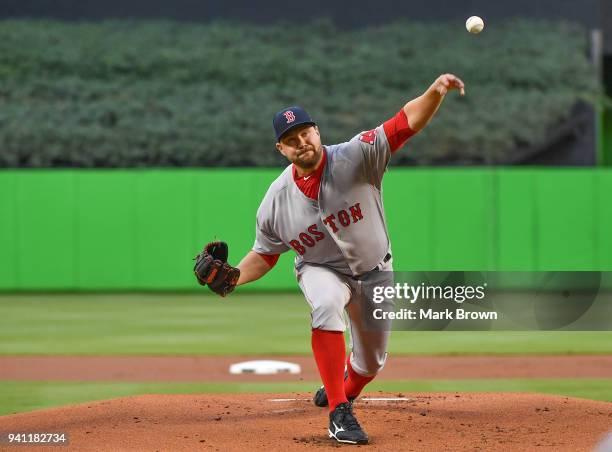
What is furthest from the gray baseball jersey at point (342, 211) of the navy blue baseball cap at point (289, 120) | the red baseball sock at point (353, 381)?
the red baseball sock at point (353, 381)

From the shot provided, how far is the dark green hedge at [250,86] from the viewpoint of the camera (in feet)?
61.3

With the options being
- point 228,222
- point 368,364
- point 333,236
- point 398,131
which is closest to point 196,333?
point 228,222

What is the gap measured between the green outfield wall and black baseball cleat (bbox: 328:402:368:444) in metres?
10.1

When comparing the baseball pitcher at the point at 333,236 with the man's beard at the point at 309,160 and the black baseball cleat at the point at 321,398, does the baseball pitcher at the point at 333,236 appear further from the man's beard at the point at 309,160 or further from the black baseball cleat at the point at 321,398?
the black baseball cleat at the point at 321,398

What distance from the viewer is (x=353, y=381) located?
5828mm

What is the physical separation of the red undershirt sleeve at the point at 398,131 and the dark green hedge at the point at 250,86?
1333 centimetres

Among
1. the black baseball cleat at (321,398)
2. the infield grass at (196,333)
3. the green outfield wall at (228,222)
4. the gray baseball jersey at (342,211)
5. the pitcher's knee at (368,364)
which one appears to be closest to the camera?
the gray baseball jersey at (342,211)

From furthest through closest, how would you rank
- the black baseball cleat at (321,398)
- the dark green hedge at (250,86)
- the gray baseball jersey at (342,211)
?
the dark green hedge at (250,86) < the black baseball cleat at (321,398) < the gray baseball jersey at (342,211)

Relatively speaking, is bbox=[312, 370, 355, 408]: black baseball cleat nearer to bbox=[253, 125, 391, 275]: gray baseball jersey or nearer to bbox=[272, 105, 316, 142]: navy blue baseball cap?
bbox=[253, 125, 391, 275]: gray baseball jersey

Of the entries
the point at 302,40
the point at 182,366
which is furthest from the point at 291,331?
the point at 302,40

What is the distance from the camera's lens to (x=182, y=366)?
8.45 m

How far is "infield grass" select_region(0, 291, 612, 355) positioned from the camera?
31.6 ft

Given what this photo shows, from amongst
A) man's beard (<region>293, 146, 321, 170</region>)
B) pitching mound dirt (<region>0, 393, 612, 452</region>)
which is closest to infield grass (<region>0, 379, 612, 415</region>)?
pitching mound dirt (<region>0, 393, 612, 452</region>)

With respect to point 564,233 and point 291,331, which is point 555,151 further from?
point 291,331
